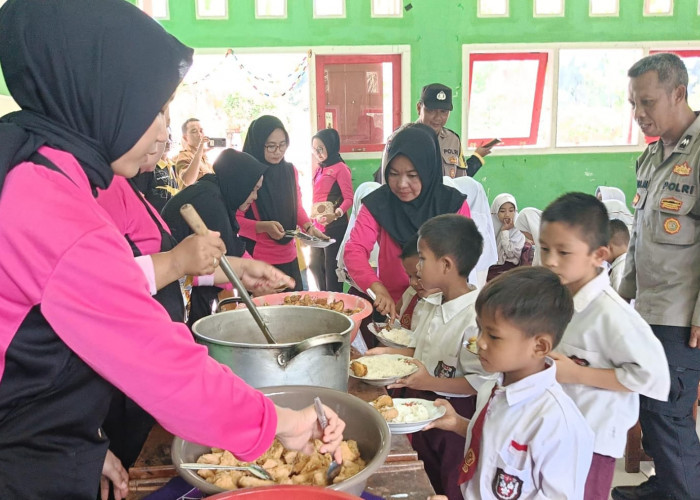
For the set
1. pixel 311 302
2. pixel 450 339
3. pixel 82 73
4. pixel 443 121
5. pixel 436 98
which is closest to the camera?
pixel 82 73

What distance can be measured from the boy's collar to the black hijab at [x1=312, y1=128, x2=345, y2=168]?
13.2 feet

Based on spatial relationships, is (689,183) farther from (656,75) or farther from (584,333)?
(584,333)

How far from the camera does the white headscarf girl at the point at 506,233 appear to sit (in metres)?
4.90

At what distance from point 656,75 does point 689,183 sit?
44 cm

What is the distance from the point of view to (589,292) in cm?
164

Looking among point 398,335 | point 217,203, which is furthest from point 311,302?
point 217,203

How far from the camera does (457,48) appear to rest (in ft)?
18.5

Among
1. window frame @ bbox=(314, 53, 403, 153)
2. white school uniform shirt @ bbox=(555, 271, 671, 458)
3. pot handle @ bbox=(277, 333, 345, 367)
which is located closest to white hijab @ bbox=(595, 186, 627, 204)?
window frame @ bbox=(314, 53, 403, 153)

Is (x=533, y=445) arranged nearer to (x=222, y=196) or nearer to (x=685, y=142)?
(x=685, y=142)

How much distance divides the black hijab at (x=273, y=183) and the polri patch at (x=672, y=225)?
7.47 ft

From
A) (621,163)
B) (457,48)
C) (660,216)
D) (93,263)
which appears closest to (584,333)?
(660,216)

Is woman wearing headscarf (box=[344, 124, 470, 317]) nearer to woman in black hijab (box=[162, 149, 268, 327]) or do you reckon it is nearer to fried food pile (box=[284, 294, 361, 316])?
fried food pile (box=[284, 294, 361, 316])

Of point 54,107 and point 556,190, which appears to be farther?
point 556,190

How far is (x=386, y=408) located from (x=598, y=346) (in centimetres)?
70
